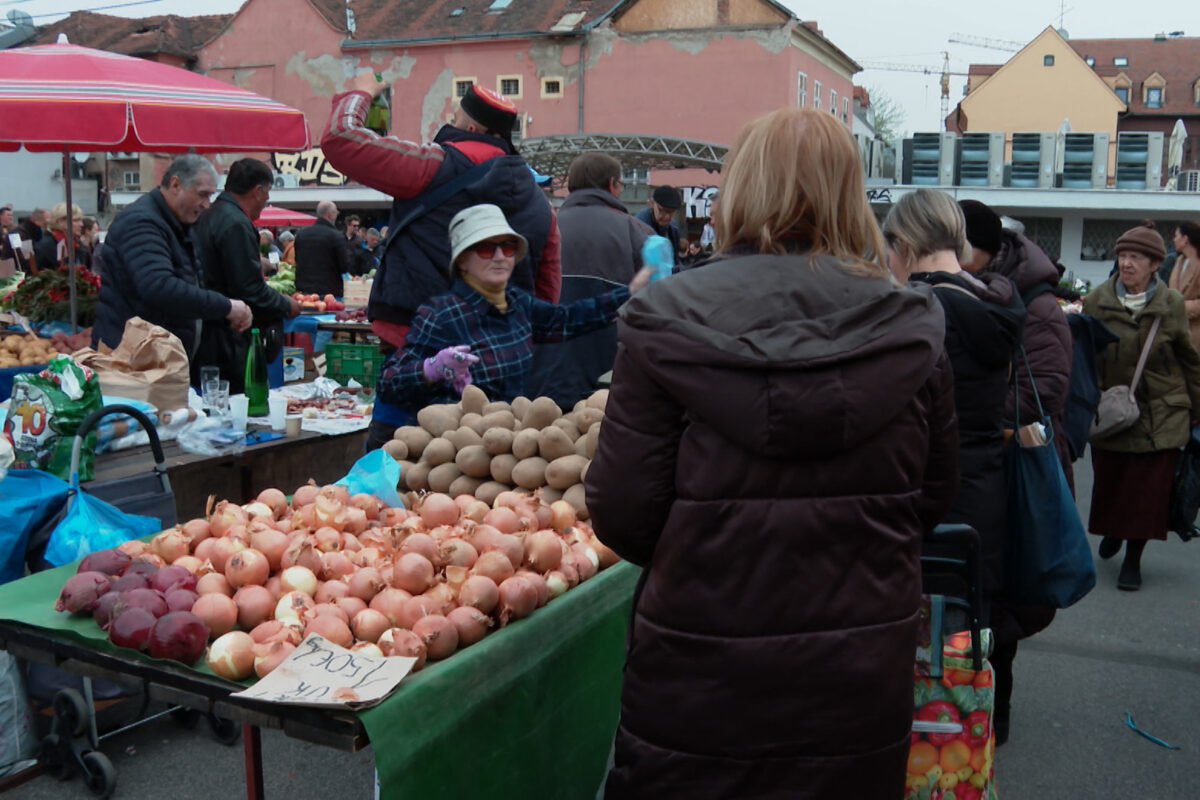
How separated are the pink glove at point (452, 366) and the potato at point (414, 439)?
262 millimetres

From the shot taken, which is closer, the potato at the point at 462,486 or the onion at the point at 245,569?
the onion at the point at 245,569

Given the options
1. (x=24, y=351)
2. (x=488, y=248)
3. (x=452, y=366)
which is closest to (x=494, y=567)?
(x=452, y=366)

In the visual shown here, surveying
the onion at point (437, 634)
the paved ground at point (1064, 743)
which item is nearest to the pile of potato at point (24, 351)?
the paved ground at point (1064, 743)

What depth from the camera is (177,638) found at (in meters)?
2.09

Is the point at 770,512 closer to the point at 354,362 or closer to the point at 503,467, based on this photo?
the point at 503,467

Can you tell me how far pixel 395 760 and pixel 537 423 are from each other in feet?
4.88

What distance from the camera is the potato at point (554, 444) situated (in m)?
3.13

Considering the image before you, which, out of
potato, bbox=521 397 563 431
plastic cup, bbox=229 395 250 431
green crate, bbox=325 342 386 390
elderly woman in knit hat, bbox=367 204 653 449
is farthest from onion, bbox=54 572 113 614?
green crate, bbox=325 342 386 390

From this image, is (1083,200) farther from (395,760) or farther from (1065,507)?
(395,760)

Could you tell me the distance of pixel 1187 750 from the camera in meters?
3.75

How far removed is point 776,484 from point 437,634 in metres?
0.84

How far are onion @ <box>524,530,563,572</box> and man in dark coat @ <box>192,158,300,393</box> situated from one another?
3.64 metres

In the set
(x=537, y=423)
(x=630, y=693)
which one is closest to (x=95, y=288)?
(x=537, y=423)

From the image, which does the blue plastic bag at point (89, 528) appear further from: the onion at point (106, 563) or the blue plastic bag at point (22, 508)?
the onion at point (106, 563)
